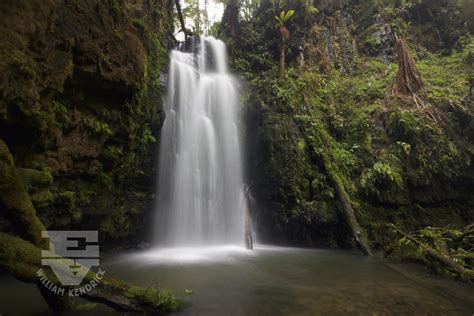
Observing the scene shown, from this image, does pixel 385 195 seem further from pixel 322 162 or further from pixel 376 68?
pixel 376 68

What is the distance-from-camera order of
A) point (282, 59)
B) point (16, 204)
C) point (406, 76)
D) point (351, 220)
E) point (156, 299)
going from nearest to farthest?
point (16, 204) < point (156, 299) < point (351, 220) < point (406, 76) < point (282, 59)

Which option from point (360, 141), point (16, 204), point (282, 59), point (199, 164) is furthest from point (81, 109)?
point (282, 59)

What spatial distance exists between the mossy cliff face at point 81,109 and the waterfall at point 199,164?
0.98 m

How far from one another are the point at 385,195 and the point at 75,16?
10469mm

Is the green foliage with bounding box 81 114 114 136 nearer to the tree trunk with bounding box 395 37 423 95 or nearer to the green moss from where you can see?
the green moss

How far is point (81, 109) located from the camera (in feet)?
22.6

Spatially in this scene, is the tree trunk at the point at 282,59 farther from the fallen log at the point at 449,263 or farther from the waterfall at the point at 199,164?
the fallen log at the point at 449,263

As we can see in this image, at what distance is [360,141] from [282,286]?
27.3 feet

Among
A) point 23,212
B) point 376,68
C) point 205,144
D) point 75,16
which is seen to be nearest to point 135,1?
point 75,16

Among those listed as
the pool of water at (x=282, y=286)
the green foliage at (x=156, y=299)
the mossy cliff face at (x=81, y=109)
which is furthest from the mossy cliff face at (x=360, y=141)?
the green foliage at (x=156, y=299)

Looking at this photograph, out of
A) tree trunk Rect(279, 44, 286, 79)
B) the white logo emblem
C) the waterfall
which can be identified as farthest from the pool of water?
tree trunk Rect(279, 44, 286, 79)

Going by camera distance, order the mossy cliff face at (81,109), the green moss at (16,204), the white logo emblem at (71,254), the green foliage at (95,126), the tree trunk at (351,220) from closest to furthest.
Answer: the white logo emblem at (71,254)
the green moss at (16,204)
the mossy cliff face at (81,109)
the green foliage at (95,126)
the tree trunk at (351,220)

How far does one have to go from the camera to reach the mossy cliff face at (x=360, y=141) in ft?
34.3

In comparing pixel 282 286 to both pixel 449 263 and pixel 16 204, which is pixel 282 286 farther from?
pixel 16 204
